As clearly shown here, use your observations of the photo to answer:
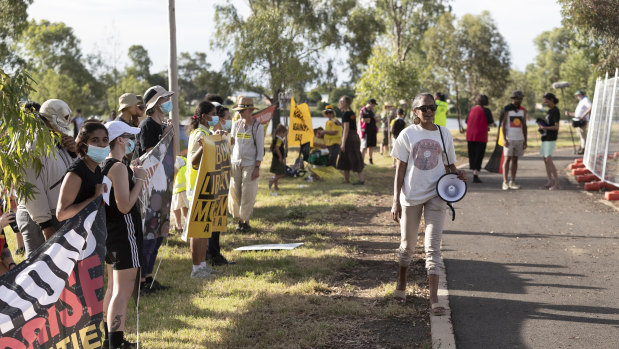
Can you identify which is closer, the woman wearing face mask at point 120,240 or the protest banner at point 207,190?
the woman wearing face mask at point 120,240

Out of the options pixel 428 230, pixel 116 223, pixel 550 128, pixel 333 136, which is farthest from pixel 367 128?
pixel 116 223

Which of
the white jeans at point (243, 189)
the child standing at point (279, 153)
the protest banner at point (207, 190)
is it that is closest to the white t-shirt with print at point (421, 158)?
the protest banner at point (207, 190)

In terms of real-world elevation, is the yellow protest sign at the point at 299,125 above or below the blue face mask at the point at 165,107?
below

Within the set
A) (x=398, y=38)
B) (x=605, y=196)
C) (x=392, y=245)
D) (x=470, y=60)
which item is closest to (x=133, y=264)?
(x=392, y=245)

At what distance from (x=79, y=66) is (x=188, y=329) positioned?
81.7 metres

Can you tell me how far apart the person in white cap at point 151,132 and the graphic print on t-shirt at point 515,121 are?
8.68 m

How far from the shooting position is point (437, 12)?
1783 inches

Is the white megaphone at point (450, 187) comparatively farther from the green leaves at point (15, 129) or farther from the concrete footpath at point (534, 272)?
the green leaves at point (15, 129)

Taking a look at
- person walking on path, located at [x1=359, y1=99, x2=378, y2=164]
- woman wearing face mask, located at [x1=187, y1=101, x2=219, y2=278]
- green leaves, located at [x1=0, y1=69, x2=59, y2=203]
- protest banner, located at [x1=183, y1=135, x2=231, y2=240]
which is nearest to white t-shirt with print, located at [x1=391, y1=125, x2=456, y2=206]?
protest banner, located at [x1=183, y1=135, x2=231, y2=240]

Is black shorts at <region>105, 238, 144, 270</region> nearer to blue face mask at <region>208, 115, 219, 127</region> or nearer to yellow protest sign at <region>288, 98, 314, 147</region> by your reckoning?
blue face mask at <region>208, 115, 219, 127</region>

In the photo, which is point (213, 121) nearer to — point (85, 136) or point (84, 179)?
point (85, 136)

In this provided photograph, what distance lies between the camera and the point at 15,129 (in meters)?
4.03

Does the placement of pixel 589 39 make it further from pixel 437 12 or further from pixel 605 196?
pixel 437 12

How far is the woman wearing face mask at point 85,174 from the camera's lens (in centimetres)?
451
